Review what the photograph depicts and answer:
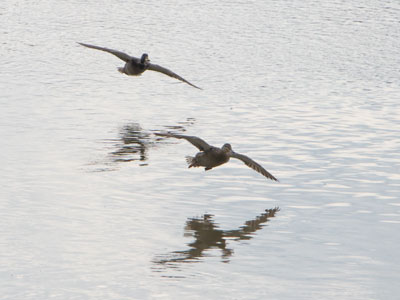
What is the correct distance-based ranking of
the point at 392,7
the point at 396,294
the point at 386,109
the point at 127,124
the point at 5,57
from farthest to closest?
the point at 392,7, the point at 5,57, the point at 386,109, the point at 127,124, the point at 396,294

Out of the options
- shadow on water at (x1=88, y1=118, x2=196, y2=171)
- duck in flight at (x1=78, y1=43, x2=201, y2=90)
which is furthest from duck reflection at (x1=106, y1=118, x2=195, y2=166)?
duck in flight at (x1=78, y1=43, x2=201, y2=90)

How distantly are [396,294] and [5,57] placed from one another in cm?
1922

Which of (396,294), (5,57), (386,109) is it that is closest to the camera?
(396,294)

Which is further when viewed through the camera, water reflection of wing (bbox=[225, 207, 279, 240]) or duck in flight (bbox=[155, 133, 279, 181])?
duck in flight (bbox=[155, 133, 279, 181])

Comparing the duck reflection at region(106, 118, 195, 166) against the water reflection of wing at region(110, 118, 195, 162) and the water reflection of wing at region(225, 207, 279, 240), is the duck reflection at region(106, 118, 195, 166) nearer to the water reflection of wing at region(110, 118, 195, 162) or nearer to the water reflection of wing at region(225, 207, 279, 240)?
the water reflection of wing at region(110, 118, 195, 162)

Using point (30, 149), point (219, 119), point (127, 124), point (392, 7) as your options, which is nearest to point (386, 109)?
point (219, 119)

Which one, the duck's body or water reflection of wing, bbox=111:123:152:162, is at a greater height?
the duck's body

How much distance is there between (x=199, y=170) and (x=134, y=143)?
2562mm

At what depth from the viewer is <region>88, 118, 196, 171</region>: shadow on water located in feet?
56.2

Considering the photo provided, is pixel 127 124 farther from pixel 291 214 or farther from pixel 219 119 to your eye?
pixel 291 214

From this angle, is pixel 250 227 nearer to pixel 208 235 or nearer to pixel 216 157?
pixel 208 235

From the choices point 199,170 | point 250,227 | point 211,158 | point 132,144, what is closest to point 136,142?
point 132,144

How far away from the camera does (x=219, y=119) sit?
2119cm

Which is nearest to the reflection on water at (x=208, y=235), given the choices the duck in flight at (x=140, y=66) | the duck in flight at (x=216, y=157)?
the duck in flight at (x=216, y=157)
